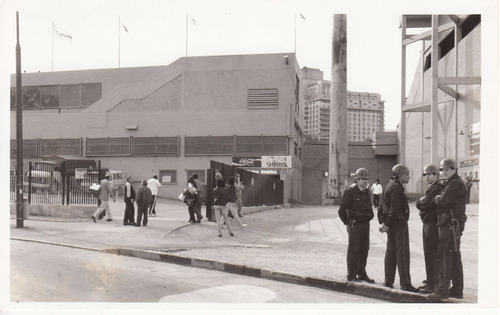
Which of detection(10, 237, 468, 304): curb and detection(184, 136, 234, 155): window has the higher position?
detection(184, 136, 234, 155): window

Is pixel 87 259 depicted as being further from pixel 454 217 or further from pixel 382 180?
pixel 382 180

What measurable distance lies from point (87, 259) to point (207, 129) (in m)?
32.7

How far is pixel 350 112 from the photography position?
2361 inches

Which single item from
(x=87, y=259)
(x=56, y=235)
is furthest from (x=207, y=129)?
(x=87, y=259)

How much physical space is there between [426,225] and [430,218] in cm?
16

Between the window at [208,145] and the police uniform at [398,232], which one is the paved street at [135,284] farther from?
the window at [208,145]

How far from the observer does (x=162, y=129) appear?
43250mm

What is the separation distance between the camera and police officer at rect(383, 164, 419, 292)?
799 centimetres

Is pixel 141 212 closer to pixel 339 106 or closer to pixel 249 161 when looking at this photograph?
pixel 339 106

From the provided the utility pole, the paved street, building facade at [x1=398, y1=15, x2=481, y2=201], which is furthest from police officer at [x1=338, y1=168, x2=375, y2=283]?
the utility pole

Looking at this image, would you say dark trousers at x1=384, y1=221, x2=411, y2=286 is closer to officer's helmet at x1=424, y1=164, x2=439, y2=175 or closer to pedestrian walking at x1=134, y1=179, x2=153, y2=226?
officer's helmet at x1=424, y1=164, x2=439, y2=175

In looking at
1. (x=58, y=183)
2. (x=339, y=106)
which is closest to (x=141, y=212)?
(x=58, y=183)

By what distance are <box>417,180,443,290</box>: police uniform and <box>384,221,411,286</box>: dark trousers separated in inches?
15.2

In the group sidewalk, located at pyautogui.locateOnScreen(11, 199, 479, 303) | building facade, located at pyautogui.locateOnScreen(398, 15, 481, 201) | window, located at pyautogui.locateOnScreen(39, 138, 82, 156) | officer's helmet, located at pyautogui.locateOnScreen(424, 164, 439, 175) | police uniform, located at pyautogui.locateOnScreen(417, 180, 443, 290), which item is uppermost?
building facade, located at pyautogui.locateOnScreen(398, 15, 481, 201)
